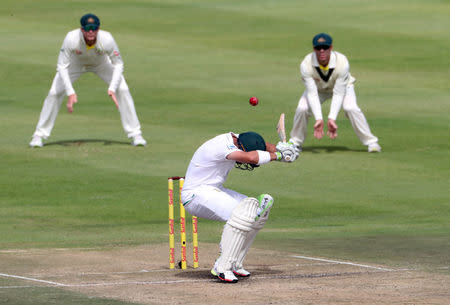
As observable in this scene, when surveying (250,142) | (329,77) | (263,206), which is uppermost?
(329,77)

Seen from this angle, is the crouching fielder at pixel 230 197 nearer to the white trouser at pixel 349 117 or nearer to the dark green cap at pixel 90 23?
the dark green cap at pixel 90 23

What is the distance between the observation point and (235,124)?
72.3 feet

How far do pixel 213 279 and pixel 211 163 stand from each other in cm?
109

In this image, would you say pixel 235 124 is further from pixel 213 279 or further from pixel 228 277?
pixel 228 277

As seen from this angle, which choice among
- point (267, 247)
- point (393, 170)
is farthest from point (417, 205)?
point (267, 247)

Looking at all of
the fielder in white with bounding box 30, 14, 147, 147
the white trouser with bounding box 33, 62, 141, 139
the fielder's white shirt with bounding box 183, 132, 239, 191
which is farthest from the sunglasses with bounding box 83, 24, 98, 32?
the fielder's white shirt with bounding box 183, 132, 239, 191

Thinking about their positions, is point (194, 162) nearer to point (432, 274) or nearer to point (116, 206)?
point (432, 274)

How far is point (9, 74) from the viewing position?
2712 cm

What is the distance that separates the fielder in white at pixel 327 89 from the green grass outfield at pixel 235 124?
50 cm

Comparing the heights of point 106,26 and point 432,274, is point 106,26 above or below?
above

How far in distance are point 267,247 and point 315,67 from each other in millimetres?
6446

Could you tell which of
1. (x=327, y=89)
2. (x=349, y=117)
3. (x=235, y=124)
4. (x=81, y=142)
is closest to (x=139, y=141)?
(x=81, y=142)

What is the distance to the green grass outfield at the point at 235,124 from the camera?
46.4 feet

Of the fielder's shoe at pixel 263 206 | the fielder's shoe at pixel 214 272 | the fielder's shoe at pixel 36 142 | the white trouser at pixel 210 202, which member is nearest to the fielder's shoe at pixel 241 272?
the fielder's shoe at pixel 214 272
